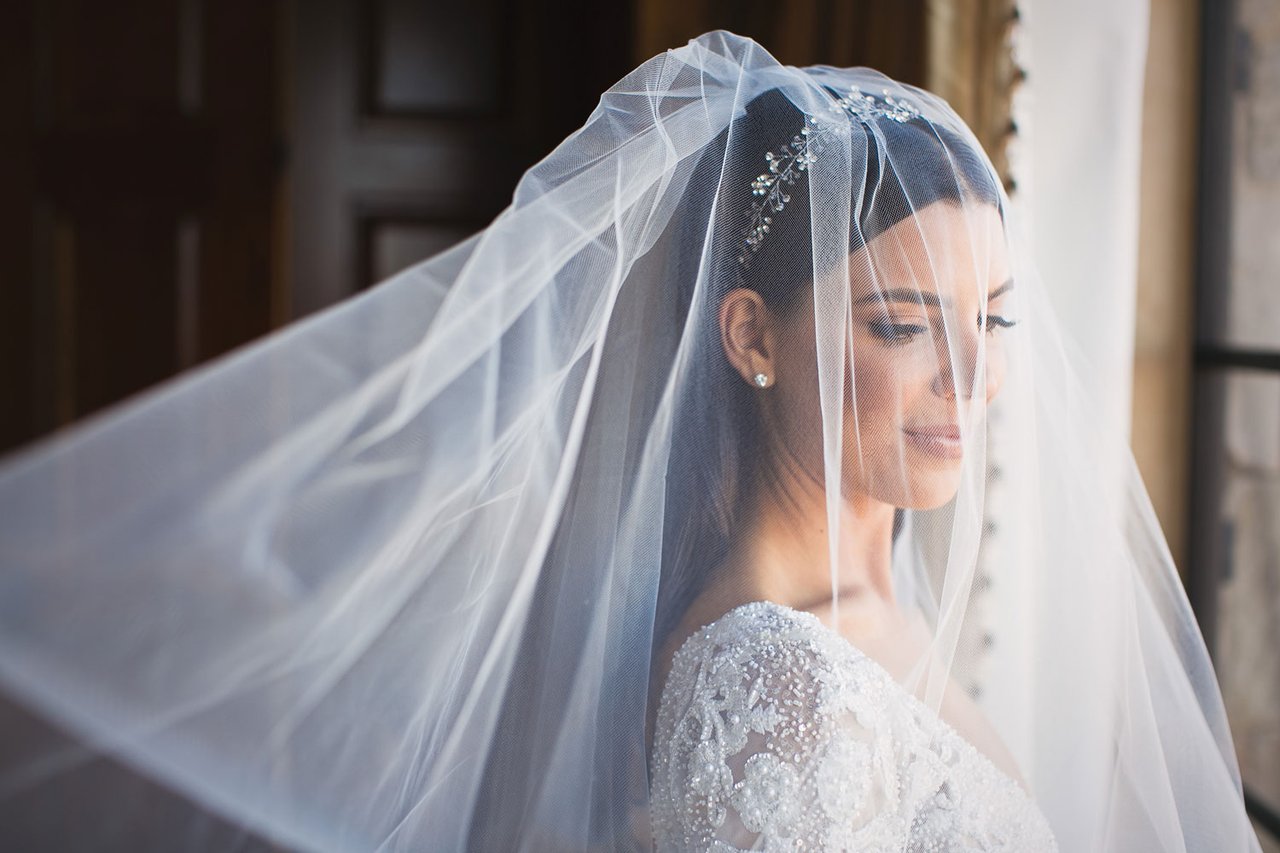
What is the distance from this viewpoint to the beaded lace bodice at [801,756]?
0.80 m

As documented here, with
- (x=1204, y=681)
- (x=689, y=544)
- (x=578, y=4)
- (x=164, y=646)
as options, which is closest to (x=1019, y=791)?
(x=1204, y=681)

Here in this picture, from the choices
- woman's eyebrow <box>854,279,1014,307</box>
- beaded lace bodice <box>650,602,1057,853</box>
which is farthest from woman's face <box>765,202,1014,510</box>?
beaded lace bodice <box>650,602,1057,853</box>

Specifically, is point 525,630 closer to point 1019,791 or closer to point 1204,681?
point 1019,791

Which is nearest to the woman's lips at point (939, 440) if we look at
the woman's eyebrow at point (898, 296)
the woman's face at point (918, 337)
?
the woman's face at point (918, 337)

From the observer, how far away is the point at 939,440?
898 mm

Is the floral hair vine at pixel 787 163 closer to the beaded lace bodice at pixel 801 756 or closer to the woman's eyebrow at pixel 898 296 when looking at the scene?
the woman's eyebrow at pixel 898 296

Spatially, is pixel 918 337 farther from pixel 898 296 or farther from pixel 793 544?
pixel 793 544

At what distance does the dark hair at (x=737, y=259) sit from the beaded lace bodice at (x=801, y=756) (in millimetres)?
84

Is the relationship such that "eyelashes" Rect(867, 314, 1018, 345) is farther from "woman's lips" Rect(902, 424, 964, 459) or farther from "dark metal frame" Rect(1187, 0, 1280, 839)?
"dark metal frame" Rect(1187, 0, 1280, 839)

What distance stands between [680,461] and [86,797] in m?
0.49

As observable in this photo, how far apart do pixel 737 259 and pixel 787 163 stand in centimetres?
8

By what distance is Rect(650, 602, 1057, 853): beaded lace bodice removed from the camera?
2.64 ft

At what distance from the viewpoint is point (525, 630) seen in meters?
0.88

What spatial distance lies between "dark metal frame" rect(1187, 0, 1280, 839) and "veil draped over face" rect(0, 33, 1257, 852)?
447 mm
